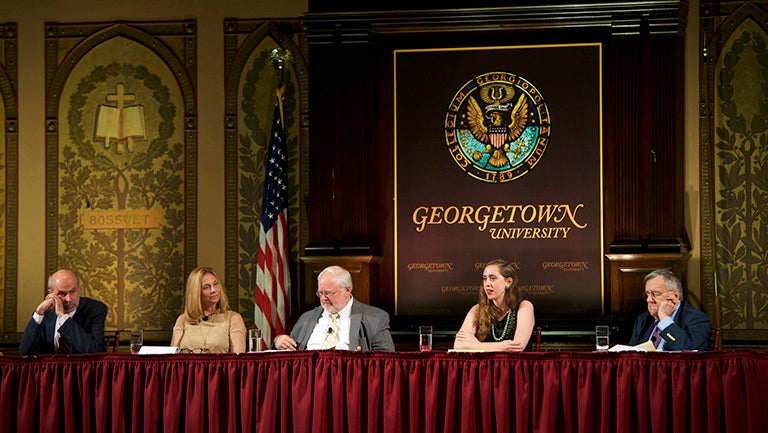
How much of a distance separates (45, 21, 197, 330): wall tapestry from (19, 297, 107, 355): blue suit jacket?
5.13 feet

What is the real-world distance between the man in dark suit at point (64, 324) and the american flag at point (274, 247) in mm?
1253

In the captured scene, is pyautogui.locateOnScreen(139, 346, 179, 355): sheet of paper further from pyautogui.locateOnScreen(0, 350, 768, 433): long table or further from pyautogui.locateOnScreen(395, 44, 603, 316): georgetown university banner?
pyautogui.locateOnScreen(395, 44, 603, 316): georgetown university banner

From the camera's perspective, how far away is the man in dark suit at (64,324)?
20.6ft

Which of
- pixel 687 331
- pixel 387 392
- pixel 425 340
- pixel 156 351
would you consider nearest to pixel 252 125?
pixel 156 351

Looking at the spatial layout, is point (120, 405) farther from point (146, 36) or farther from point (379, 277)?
point (146, 36)

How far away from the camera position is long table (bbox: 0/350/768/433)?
198 inches

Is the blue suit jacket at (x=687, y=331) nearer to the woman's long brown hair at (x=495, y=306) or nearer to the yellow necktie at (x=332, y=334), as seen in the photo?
the woman's long brown hair at (x=495, y=306)

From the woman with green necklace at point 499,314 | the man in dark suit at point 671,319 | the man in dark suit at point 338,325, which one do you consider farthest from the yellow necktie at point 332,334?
the man in dark suit at point 671,319

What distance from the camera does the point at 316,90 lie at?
7629 mm

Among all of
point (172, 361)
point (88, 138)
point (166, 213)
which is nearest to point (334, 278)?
point (172, 361)

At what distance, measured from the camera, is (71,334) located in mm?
6273

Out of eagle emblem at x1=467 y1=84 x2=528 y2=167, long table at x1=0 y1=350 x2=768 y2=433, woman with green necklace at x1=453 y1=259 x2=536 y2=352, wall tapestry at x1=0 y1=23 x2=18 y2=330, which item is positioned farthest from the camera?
wall tapestry at x1=0 y1=23 x2=18 y2=330

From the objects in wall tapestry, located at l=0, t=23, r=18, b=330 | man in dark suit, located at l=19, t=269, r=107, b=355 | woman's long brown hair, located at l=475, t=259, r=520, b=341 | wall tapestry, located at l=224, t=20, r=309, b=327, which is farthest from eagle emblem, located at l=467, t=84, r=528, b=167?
wall tapestry, located at l=0, t=23, r=18, b=330

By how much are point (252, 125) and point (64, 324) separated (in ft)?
7.95
